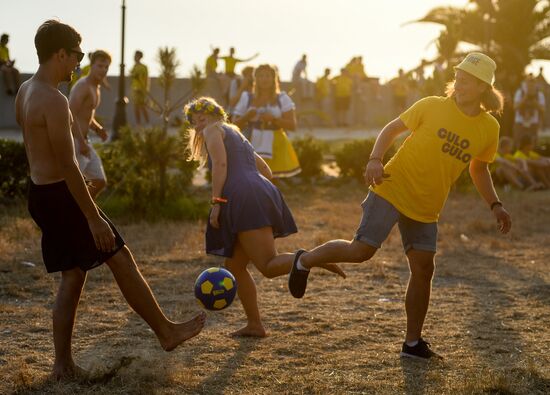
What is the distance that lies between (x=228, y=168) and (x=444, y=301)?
7.78 feet

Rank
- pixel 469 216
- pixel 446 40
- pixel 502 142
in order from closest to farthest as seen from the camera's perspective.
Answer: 1. pixel 469 216
2. pixel 502 142
3. pixel 446 40

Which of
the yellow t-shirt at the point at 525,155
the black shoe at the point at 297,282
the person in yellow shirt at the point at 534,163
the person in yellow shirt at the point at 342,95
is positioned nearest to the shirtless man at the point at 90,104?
the black shoe at the point at 297,282

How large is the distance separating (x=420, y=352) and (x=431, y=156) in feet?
3.88

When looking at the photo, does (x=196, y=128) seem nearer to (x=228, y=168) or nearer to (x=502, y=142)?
(x=228, y=168)

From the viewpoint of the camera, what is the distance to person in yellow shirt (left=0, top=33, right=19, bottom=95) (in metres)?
21.5

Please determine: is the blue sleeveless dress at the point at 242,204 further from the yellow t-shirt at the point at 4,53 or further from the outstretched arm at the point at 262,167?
the yellow t-shirt at the point at 4,53

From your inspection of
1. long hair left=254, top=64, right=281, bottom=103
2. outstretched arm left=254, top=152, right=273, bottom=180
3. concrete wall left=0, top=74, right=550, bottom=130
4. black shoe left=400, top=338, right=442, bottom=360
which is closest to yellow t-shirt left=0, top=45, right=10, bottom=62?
concrete wall left=0, top=74, right=550, bottom=130

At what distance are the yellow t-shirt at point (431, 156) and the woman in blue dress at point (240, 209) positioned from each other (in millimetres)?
676

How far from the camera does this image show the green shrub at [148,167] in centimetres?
1209

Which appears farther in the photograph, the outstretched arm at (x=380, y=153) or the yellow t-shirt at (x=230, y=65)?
the yellow t-shirt at (x=230, y=65)

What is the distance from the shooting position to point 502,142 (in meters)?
Result: 17.7

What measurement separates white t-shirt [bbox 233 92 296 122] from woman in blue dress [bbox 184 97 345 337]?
3916 millimetres

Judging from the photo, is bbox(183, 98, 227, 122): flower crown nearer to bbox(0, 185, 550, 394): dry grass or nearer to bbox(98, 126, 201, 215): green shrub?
bbox(0, 185, 550, 394): dry grass

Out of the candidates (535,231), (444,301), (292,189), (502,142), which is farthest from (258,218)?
(502,142)
